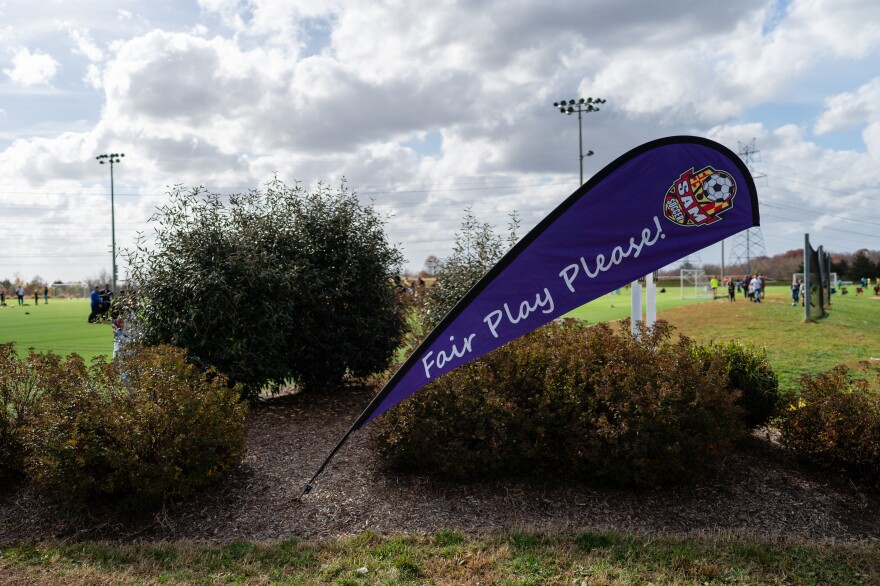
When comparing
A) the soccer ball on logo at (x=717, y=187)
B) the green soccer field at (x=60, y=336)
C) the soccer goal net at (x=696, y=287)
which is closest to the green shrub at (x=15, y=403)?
the soccer ball on logo at (x=717, y=187)

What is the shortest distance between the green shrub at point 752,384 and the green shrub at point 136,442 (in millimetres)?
5098

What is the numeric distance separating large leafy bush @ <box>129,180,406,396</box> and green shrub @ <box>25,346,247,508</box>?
2.90 metres

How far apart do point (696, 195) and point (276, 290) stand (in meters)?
6.10

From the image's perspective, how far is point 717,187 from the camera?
5156 millimetres

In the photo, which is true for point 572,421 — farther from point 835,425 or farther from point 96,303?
point 96,303

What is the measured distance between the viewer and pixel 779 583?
14.3ft

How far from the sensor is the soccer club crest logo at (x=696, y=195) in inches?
202

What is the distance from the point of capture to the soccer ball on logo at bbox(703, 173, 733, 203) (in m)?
5.15

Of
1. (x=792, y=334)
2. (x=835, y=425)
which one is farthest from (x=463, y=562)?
(x=792, y=334)

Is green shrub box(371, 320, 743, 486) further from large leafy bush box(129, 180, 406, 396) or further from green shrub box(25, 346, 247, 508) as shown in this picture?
large leafy bush box(129, 180, 406, 396)

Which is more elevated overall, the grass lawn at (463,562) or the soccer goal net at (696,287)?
the soccer goal net at (696,287)

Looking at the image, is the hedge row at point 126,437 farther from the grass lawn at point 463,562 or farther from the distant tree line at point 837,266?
the distant tree line at point 837,266

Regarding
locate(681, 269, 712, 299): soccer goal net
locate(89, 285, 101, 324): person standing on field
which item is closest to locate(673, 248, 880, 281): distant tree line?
locate(681, 269, 712, 299): soccer goal net

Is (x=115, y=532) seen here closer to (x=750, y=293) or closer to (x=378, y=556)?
(x=378, y=556)
